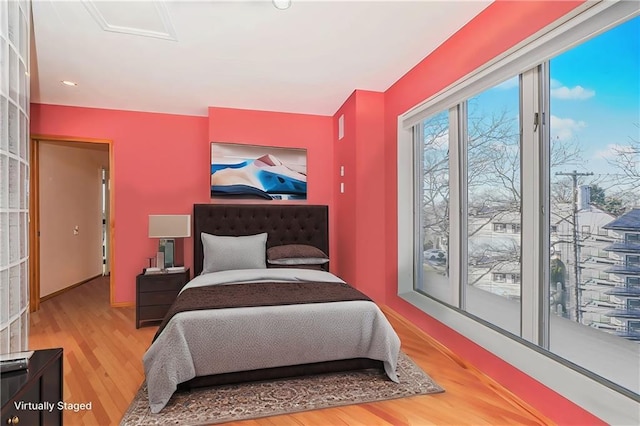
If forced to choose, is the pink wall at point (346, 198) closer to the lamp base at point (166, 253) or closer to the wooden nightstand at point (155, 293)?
the wooden nightstand at point (155, 293)

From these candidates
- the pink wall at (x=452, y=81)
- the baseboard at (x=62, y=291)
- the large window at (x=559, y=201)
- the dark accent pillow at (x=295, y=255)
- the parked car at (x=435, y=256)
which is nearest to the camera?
the large window at (x=559, y=201)

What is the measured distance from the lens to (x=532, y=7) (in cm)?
179

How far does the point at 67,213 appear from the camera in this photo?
4629 millimetres

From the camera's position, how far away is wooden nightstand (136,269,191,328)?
3.29 m

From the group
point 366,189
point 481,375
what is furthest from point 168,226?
point 481,375

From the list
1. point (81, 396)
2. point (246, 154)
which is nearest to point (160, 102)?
point (246, 154)

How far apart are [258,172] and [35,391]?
3.06m

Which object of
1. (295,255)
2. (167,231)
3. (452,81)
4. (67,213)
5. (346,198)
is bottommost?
(295,255)

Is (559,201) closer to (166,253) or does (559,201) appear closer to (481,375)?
(481,375)

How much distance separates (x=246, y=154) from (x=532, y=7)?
122 inches

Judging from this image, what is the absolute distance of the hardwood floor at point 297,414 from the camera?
179cm

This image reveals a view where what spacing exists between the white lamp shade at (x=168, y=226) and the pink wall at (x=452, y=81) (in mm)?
1993

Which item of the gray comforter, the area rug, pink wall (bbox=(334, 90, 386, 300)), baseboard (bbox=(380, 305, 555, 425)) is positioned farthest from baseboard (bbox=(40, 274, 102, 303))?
baseboard (bbox=(380, 305, 555, 425))

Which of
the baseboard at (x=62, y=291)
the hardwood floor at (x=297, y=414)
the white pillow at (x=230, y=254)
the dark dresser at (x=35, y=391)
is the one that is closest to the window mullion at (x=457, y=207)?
the hardwood floor at (x=297, y=414)
